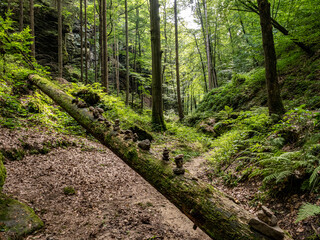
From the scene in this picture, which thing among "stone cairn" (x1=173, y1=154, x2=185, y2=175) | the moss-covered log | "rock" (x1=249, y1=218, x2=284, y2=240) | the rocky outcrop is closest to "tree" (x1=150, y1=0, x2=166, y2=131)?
the moss-covered log

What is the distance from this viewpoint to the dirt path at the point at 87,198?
2932 mm

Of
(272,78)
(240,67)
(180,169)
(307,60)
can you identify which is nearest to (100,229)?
(180,169)

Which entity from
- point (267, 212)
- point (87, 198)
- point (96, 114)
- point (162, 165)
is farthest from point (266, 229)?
point (87, 198)

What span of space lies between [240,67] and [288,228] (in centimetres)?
1992

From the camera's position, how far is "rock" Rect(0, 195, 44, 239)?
8.14 feet

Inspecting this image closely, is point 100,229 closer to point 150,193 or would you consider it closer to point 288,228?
point 150,193

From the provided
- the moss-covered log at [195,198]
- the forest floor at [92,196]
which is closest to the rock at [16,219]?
the forest floor at [92,196]

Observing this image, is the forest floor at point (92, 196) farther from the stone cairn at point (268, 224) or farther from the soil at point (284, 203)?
the stone cairn at point (268, 224)

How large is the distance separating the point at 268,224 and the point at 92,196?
150 inches

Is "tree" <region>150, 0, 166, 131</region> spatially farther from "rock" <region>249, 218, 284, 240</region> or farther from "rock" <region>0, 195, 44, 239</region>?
"rock" <region>249, 218, 284, 240</region>

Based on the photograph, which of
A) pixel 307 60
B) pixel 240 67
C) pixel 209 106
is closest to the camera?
pixel 307 60

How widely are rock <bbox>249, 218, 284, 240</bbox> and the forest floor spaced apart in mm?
370

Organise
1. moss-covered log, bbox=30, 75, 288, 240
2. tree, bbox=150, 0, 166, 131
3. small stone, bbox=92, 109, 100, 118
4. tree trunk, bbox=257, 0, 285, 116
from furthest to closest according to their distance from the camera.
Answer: tree, bbox=150, 0, 166, 131
tree trunk, bbox=257, 0, 285, 116
small stone, bbox=92, 109, 100, 118
moss-covered log, bbox=30, 75, 288, 240

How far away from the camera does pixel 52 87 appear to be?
5.80 meters
